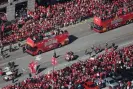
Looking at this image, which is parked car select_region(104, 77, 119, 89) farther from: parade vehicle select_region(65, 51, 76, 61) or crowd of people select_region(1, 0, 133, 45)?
crowd of people select_region(1, 0, 133, 45)

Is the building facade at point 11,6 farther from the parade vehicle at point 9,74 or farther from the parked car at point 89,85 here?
the parked car at point 89,85

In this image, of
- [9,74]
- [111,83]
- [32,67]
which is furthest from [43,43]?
[111,83]

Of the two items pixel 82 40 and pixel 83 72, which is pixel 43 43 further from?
pixel 83 72

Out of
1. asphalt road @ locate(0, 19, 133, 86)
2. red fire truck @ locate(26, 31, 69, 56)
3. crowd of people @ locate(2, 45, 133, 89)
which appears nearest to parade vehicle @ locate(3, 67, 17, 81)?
asphalt road @ locate(0, 19, 133, 86)

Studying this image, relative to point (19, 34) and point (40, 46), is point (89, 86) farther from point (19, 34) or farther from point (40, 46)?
point (19, 34)

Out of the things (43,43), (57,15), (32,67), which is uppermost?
(57,15)
